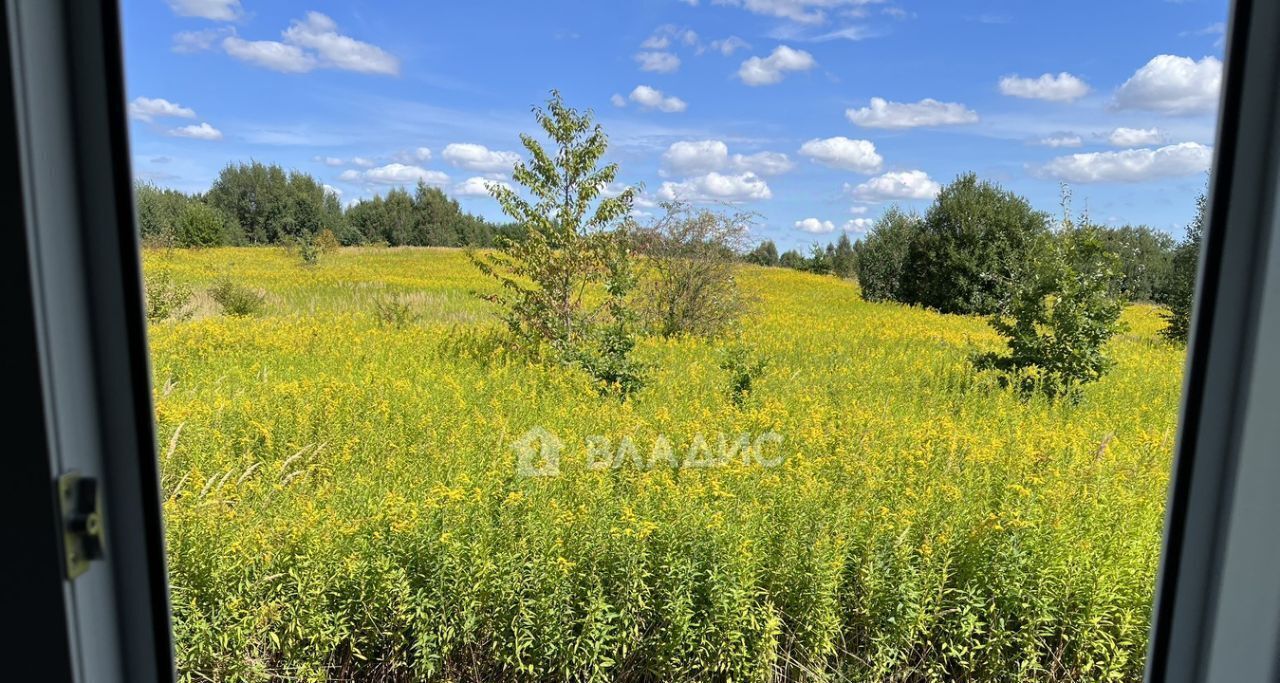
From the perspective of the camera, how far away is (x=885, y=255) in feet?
25.8

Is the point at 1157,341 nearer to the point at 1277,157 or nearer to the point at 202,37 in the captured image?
the point at 1277,157

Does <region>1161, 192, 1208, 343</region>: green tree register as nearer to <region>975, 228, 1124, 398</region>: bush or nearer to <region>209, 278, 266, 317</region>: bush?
<region>975, 228, 1124, 398</region>: bush

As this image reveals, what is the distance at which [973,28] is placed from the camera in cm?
229

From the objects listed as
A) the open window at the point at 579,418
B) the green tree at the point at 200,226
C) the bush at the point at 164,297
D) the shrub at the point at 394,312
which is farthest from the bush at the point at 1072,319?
the bush at the point at 164,297

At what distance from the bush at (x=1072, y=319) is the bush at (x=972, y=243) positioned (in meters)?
1.75

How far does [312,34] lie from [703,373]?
2.92 metres

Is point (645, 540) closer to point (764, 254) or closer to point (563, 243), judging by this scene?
point (563, 243)

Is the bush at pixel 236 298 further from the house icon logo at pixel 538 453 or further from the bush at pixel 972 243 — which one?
the bush at pixel 972 243

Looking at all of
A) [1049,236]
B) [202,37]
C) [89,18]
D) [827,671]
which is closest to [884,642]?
[827,671]

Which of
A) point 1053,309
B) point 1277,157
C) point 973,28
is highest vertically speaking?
point 973,28

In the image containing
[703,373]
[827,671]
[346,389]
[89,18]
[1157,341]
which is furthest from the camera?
[1157,341]

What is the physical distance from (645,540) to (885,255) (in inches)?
256
